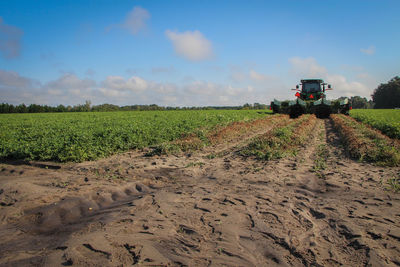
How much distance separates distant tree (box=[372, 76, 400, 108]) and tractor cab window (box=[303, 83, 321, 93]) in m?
72.4

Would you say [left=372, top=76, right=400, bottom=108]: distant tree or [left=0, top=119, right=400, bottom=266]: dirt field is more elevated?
[left=372, top=76, right=400, bottom=108]: distant tree

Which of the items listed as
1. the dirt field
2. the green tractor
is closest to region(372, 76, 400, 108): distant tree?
the green tractor

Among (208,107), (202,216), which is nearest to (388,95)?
(208,107)

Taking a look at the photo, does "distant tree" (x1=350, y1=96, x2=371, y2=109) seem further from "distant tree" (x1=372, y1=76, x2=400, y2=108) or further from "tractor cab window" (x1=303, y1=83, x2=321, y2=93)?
"tractor cab window" (x1=303, y1=83, x2=321, y2=93)

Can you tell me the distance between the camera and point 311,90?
80.0ft

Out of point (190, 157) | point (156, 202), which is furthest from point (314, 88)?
point (156, 202)

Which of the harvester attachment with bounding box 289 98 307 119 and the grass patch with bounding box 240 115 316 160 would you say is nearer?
the grass patch with bounding box 240 115 316 160

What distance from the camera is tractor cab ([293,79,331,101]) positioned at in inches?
936

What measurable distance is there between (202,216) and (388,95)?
326ft

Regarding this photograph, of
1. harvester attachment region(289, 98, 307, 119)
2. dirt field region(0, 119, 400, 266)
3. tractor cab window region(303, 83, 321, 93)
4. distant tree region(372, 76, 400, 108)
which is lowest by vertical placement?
dirt field region(0, 119, 400, 266)

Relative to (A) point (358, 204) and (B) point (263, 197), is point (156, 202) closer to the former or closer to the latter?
(B) point (263, 197)

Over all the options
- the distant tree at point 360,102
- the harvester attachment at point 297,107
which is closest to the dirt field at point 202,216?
the harvester attachment at point 297,107

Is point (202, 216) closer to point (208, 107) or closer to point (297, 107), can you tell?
point (297, 107)

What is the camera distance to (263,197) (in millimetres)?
4559
